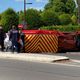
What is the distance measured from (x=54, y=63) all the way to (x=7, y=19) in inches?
1734

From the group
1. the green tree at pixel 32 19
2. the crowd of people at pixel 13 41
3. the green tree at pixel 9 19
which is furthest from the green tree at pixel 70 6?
the crowd of people at pixel 13 41

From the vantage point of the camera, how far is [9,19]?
64.7 m

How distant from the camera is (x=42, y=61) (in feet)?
71.8

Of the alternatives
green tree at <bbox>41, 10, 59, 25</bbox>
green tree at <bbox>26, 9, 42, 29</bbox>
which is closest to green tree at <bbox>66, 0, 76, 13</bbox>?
green tree at <bbox>41, 10, 59, 25</bbox>

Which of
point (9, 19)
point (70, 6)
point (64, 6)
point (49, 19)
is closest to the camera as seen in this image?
point (9, 19)

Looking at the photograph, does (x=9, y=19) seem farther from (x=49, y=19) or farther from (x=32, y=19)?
(x=49, y=19)

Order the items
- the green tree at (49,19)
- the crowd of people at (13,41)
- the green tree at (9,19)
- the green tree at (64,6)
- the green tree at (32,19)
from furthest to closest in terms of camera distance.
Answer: the green tree at (64,6), the green tree at (49,19), the green tree at (32,19), the green tree at (9,19), the crowd of people at (13,41)

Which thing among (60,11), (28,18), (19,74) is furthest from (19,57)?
(60,11)

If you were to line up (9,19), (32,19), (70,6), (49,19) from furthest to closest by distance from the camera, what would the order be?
(70,6) → (49,19) → (9,19) → (32,19)

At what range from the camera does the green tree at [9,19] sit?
63250mm

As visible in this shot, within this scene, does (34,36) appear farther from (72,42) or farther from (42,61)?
(42,61)

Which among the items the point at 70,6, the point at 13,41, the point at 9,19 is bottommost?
the point at 13,41

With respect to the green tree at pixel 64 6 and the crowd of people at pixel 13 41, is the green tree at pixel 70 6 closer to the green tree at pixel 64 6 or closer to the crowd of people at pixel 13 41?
the green tree at pixel 64 6

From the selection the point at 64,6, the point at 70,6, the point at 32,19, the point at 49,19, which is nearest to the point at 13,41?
the point at 32,19
